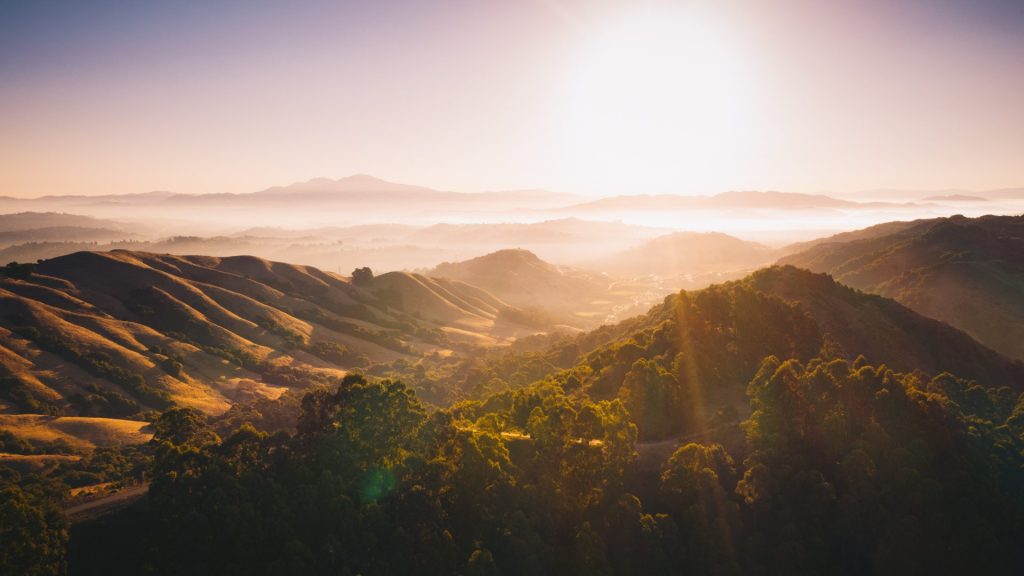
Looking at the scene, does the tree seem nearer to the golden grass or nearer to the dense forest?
the dense forest

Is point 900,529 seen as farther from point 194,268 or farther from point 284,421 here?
point 194,268

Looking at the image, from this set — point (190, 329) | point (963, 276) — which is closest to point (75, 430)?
point (190, 329)

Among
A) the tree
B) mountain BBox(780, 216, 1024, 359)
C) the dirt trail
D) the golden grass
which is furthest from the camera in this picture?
mountain BBox(780, 216, 1024, 359)

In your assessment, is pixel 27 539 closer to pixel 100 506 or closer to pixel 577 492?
pixel 100 506

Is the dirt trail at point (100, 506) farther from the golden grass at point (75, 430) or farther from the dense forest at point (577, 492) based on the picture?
the golden grass at point (75, 430)

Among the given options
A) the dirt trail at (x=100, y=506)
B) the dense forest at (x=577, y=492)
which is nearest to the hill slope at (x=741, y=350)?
the dense forest at (x=577, y=492)

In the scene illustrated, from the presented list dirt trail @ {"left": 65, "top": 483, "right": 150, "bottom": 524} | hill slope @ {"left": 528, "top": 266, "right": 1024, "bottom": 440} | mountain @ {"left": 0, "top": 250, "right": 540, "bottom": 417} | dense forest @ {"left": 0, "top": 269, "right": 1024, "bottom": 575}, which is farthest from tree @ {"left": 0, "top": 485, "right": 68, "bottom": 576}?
mountain @ {"left": 0, "top": 250, "right": 540, "bottom": 417}
